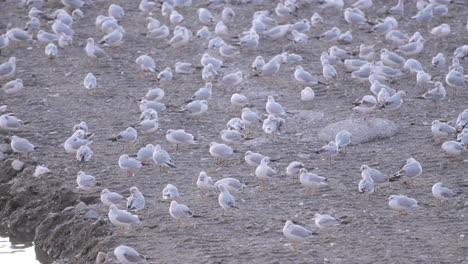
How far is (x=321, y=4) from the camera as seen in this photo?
67.5 feet

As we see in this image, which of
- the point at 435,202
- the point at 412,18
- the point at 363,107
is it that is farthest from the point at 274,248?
the point at 412,18

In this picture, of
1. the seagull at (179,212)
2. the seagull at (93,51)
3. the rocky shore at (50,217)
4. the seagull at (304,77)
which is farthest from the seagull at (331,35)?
the seagull at (179,212)

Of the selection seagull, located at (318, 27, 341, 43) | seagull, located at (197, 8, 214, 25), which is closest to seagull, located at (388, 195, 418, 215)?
seagull, located at (318, 27, 341, 43)

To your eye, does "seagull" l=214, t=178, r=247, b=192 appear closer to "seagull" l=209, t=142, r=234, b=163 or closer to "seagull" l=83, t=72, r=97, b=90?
"seagull" l=209, t=142, r=234, b=163

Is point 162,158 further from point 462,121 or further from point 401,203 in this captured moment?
point 462,121

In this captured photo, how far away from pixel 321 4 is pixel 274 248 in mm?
10872

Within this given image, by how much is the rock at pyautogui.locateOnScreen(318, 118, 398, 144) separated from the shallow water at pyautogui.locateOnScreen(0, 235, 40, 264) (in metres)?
4.25

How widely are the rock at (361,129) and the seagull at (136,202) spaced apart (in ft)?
10.9

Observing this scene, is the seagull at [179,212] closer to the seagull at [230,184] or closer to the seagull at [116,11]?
the seagull at [230,184]

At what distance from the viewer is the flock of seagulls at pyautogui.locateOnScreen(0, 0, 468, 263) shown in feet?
39.5

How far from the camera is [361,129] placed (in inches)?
552

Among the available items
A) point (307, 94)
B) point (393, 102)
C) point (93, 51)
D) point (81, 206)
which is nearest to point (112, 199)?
point (81, 206)

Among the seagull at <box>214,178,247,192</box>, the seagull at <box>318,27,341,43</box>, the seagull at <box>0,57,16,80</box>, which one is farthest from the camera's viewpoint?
the seagull at <box>318,27,341,43</box>

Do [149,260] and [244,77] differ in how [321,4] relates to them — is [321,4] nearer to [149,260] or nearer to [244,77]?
[244,77]
